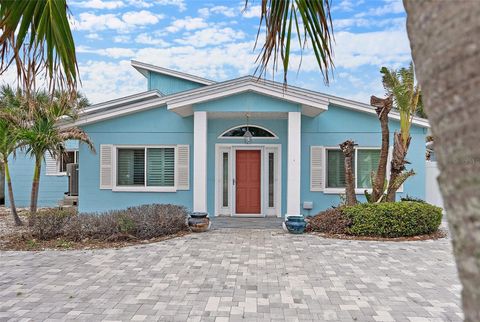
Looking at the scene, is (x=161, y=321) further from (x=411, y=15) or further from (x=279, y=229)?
(x=279, y=229)

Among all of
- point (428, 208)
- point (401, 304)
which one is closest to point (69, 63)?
point (401, 304)

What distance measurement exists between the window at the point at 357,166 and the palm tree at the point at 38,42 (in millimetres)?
10674

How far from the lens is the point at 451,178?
0.88 meters

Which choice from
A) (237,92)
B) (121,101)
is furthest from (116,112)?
(237,92)

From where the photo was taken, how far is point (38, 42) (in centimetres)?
234

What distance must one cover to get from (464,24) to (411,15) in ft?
0.56

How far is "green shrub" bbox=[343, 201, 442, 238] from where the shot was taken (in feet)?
30.6

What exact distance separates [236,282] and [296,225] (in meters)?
4.22

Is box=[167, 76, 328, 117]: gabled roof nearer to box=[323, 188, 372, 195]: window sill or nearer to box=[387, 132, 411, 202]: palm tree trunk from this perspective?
box=[387, 132, 411, 202]: palm tree trunk

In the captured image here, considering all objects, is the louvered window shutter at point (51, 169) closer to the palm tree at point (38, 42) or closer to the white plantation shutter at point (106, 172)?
the white plantation shutter at point (106, 172)

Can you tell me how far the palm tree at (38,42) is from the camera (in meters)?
2.15

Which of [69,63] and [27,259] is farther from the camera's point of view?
[27,259]

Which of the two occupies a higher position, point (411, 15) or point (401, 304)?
point (411, 15)

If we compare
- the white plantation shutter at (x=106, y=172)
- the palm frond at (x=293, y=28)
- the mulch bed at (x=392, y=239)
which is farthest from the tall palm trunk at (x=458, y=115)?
the white plantation shutter at (x=106, y=172)
